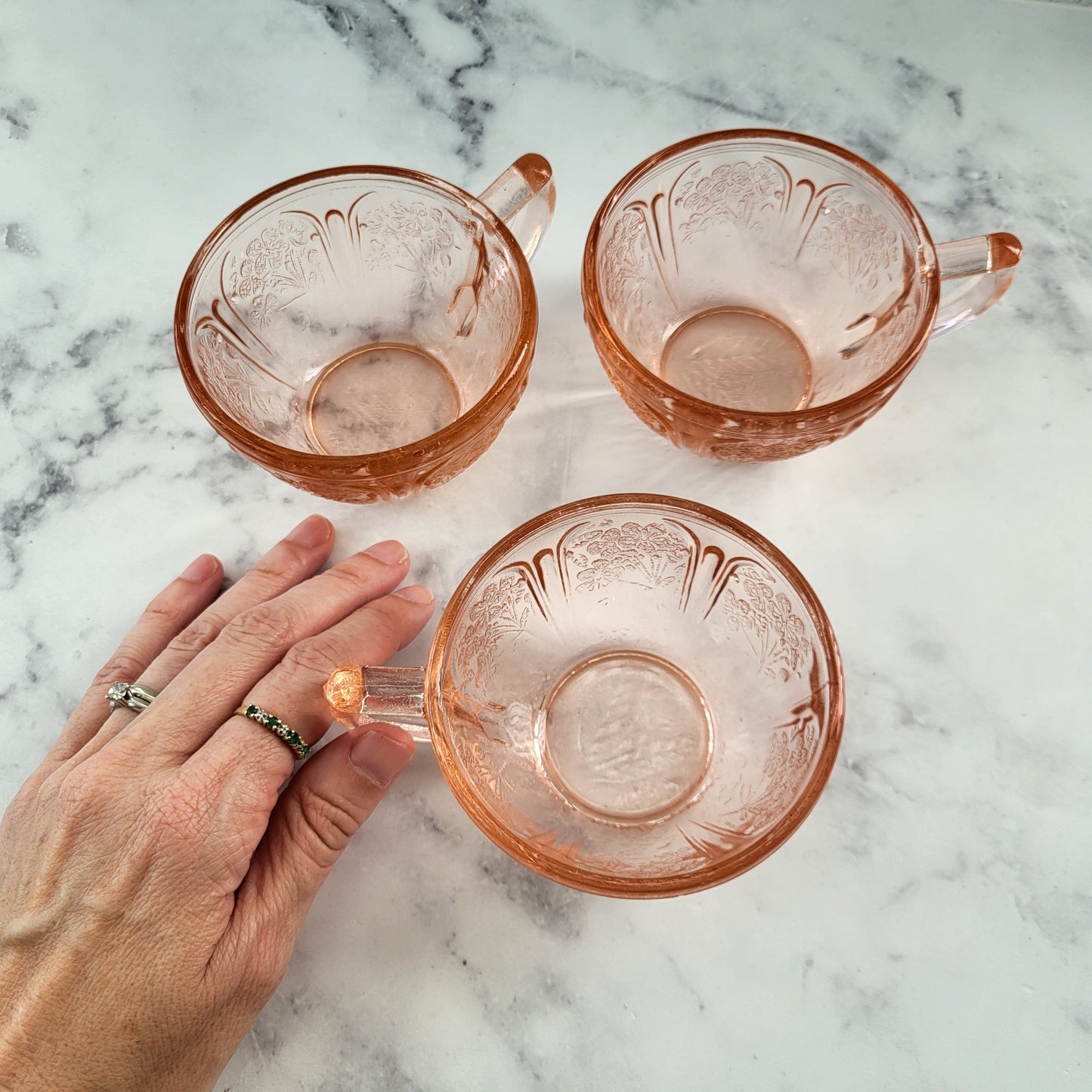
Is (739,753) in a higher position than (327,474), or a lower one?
lower

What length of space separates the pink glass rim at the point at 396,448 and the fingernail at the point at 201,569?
19 centimetres

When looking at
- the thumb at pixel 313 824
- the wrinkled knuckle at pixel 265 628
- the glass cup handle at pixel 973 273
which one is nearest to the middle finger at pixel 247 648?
the wrinkled knuckle at pixel 265 628

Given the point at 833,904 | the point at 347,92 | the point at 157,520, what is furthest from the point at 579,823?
the point at 347,92

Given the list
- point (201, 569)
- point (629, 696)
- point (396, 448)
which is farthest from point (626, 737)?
point (201, 569)

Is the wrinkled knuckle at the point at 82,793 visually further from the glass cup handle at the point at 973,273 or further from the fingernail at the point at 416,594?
the glass cup handle at the point at 973,273

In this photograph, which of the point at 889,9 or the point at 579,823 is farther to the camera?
the point at 889,9

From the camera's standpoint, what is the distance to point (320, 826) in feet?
3.00

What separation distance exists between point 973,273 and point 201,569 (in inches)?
32.5

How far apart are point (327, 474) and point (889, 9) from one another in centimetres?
87

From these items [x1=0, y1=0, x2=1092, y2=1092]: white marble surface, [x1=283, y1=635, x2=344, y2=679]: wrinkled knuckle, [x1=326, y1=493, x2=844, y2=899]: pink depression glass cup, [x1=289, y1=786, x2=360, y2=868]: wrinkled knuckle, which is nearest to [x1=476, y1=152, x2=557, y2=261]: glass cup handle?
[x1=0, y1=0, x2=1092, y2=1092]: white marble surface

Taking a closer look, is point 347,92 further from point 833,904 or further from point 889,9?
point 833,904

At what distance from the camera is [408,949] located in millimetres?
970

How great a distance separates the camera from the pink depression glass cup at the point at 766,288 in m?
0.92

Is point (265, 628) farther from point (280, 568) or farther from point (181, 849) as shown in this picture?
point (181, 849)
